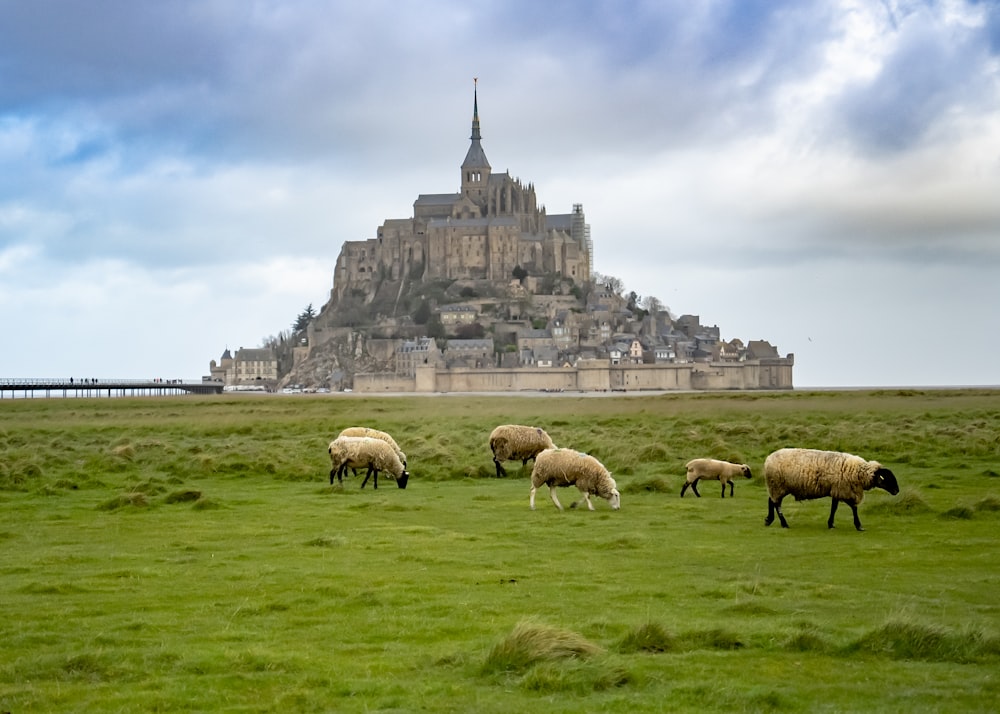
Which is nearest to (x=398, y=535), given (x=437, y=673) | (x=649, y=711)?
(x=437, y=673)

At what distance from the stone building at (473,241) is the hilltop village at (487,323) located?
0.67 ft

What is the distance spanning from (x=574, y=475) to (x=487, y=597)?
7.41m

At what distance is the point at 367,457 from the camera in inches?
912

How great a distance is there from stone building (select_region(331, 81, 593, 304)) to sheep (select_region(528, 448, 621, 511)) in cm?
14404

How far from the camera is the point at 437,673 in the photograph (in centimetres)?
852

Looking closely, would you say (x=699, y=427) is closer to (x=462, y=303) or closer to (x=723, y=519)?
(x=723, y=519)

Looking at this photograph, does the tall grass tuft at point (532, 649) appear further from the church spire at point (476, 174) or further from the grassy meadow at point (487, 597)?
the church spire at point (476, 174)

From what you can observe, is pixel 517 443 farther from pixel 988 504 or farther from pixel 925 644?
pixel 925 644

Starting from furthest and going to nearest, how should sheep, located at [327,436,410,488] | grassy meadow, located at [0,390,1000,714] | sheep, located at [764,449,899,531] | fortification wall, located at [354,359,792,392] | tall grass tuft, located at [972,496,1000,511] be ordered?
fortification wall, located at [354,359,792,392], sheep, located at [327,436,410,488], tall grass tuft, located at [972,496,1000,511], sheep, located at [764,449,899,531], grassy meadow, located at [0,390,1000,714]

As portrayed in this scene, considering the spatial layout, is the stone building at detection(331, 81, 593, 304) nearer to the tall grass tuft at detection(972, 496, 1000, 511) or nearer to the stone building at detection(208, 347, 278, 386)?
the stone building at detection(208, 347, 278, 386)

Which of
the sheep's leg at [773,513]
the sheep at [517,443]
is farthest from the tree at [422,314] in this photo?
the sheep's leg at [773,513]

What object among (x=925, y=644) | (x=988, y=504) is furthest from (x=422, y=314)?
(x=925, y=644)

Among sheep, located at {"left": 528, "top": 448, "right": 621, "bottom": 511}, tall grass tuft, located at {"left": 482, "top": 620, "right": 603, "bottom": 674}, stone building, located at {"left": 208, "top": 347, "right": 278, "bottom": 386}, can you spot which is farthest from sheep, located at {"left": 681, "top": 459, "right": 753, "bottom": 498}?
stone building, located at {"left": 208, "top": 347, "right": 278, "bottom": 386}

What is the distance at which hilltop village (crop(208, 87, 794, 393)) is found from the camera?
467 feet
